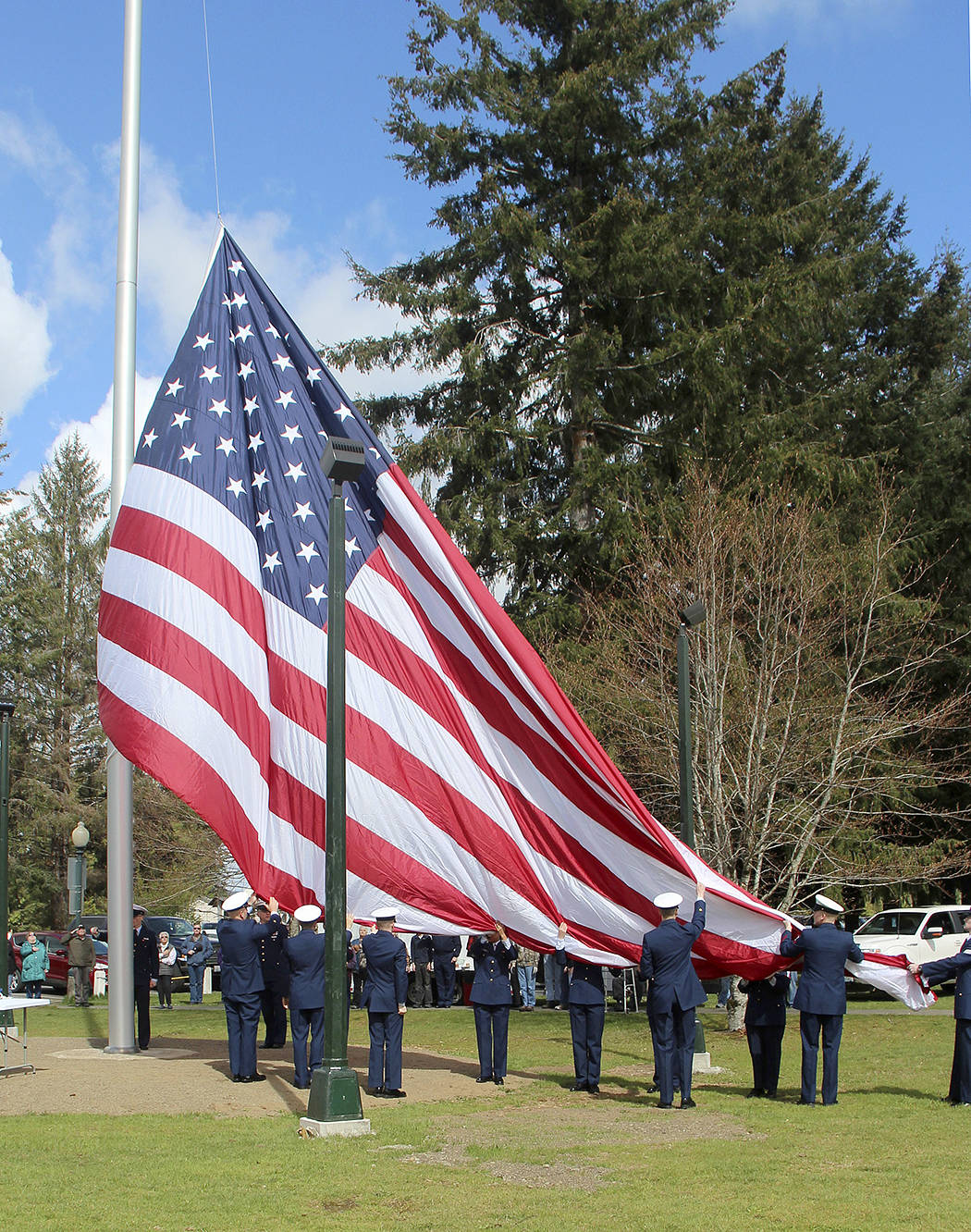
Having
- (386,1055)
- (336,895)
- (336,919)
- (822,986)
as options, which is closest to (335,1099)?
(336,919)

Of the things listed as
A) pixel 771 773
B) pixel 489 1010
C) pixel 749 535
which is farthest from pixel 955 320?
pixel 489 1010

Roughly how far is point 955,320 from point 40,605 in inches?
1369

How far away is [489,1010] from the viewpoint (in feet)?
42.1

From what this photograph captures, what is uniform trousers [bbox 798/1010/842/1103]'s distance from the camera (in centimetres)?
1134

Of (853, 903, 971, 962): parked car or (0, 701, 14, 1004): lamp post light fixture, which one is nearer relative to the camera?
(0, 701, 14, 1004): lamp post light fixture

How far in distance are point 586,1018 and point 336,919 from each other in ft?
12.5

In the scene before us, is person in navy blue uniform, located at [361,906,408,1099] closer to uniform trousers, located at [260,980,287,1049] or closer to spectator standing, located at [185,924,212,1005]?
uniform trousers, located at [260,980,287,1049]

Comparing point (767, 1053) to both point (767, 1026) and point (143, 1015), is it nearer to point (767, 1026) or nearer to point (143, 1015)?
point (767, 1026)

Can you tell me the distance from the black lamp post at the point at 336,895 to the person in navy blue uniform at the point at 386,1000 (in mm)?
1572

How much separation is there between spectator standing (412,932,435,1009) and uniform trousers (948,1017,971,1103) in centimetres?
1438

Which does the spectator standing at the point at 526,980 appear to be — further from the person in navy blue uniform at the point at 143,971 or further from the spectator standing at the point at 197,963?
the person in navy blue uniform at the point at 143,971

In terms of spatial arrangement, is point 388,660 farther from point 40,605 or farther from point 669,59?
point 40,605

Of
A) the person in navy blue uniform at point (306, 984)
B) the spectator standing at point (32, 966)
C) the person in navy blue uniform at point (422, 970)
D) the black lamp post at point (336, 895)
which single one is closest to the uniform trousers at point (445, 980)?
the person in navy blue uniform at point (422, 970)

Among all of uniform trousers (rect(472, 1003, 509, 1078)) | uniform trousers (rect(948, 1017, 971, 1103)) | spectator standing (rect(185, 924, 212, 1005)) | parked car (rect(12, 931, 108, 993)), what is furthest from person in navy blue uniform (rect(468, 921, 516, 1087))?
parked car (rect(12, 931, 108, 993))
